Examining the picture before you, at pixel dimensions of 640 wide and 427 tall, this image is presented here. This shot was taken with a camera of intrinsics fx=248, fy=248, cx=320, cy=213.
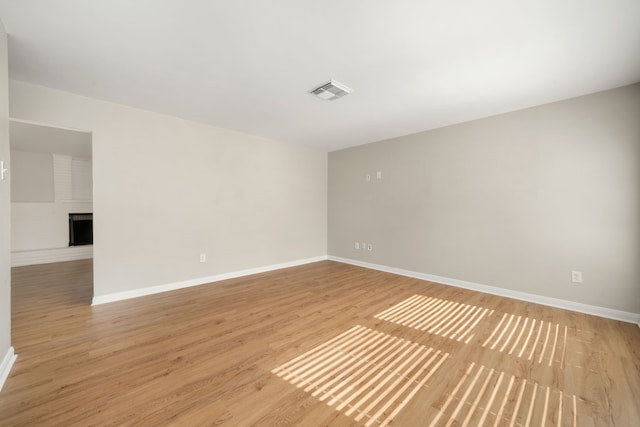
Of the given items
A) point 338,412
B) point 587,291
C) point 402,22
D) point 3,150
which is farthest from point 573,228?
point 3,150

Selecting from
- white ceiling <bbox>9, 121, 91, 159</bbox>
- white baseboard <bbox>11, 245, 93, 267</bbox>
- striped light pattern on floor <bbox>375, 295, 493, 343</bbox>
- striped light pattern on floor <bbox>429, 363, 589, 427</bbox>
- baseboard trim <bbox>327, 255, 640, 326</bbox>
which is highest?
white ceiling <bbox>9, 121, 91, 159</bbox>

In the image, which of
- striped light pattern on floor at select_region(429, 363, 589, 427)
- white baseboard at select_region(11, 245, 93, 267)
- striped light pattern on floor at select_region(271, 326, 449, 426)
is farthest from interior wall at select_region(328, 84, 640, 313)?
white baseboard at select_region(11, 245, 93, 267)

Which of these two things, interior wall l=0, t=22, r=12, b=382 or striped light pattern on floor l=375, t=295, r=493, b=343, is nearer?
interior wall l=0, t=22, r=12, b=382

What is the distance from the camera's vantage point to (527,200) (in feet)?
10.6

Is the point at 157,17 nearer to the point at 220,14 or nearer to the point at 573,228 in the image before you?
the point at 220,14

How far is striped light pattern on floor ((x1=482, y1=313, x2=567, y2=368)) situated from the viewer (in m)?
2.04

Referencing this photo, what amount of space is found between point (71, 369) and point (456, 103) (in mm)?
4526

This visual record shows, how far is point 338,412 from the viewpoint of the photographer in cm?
145

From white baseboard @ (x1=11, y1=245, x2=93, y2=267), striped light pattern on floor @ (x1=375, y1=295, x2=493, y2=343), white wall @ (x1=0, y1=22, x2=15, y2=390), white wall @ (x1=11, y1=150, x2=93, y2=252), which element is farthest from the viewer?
white wall @ (x1=11, y1=150, x2=93, y2=252)

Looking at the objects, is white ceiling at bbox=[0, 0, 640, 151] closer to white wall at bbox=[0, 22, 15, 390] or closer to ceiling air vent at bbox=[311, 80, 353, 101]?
ceiling air vent at bbox=[311, 80, 353, 101]

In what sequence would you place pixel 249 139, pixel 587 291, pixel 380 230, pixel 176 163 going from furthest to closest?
pixel 380 230
pixel 249 139
pixel 176 163
pixel 587 291

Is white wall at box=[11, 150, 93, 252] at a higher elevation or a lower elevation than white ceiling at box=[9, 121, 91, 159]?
lower

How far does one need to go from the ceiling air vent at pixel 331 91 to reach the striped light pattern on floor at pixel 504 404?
109 inches

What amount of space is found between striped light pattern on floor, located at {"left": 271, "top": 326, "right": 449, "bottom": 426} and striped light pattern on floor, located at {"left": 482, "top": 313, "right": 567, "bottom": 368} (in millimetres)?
621
